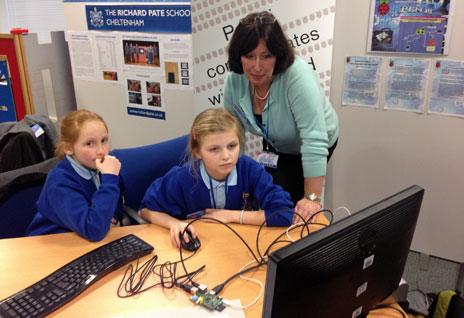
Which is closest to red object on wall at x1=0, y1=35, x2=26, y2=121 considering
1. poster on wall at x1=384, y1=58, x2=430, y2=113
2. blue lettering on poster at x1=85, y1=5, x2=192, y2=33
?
blue lettering on poster at x1=85, y1=5, x2=192, y2=33

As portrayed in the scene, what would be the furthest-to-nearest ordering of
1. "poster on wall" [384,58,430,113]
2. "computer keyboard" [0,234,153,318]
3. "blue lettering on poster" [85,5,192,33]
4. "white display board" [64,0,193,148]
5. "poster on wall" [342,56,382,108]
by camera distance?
"white display board" [64,0,193,148] → "blue lettering on poster" [85,5,192,33] → "poster on wall" [342,56,382,108] → "poster on wall" [384,58,430,113] → "computer keyboard" [0,234,153,318]

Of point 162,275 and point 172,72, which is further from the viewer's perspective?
point 172,72

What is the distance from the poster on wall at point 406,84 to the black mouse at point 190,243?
5.43 ft

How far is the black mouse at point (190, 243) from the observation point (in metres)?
1.38

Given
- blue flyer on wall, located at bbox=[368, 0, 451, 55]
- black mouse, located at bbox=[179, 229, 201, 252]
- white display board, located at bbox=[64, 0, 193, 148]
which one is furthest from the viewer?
white display board, located at bbox=[64, 0, 193, 148]

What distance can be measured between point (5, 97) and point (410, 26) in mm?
3070

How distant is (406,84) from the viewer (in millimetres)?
2436

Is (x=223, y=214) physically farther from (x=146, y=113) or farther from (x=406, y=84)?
(x=146, y=113)

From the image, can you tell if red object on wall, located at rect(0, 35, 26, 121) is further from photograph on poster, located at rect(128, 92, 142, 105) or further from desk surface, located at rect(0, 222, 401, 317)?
desk surface, located at rect(0, 222, 401, 317)

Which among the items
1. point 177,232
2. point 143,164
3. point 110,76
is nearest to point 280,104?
point 143,164

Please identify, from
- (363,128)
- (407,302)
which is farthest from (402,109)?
(407,302)

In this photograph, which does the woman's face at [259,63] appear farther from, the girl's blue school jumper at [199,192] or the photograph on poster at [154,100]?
the photograph on poster at [154,100]

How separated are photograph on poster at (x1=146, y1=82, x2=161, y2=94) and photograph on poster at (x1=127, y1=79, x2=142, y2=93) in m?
0.09

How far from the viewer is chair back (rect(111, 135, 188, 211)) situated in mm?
1884
